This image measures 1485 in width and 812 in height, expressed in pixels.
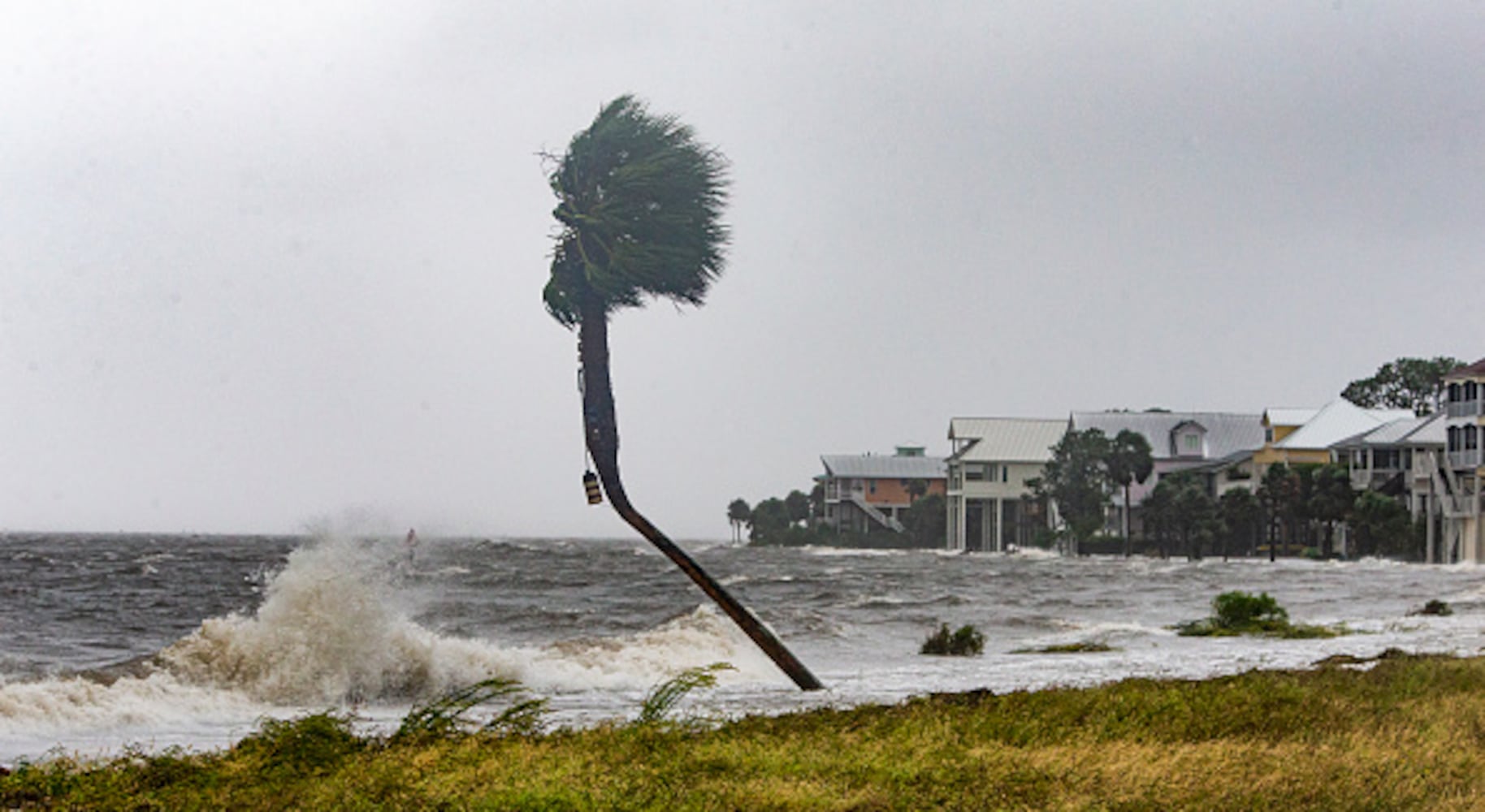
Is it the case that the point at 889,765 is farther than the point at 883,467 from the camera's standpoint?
No

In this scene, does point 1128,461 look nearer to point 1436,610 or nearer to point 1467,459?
point 1467,459

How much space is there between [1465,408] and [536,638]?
57004 millimetres

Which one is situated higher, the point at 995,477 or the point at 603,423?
the point at 995,477

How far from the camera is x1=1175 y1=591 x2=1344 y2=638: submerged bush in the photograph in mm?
31672

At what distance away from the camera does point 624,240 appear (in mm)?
18281

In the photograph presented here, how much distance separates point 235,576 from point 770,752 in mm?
57622

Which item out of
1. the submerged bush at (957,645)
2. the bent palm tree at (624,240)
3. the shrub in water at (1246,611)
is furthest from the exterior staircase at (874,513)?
the bent palm tree at (624,240)

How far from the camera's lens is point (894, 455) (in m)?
147

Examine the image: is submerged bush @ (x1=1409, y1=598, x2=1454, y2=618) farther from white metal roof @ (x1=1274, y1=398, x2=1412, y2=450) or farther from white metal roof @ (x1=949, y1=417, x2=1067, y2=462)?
white metal roof @ (x1=949, y1=417, x2=1067, y2=462)

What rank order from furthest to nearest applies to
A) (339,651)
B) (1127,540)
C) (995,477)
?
1. (995,477)
2. (1127,540)
3. (339,651)

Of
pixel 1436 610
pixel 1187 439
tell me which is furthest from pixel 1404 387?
pixel 1436 610

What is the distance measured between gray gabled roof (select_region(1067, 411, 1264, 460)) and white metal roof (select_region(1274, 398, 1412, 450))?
10.2 metres

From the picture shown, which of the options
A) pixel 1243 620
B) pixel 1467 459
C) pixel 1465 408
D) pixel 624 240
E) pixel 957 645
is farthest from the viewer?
pixel 1465 408

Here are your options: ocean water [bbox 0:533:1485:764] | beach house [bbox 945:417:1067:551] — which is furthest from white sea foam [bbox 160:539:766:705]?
beach house [bbox 945:417:1067:551]
